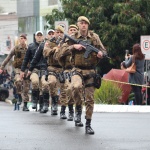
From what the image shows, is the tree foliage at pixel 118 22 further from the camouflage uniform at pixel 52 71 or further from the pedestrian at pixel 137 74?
the camouflage uniform at pixel 52 71

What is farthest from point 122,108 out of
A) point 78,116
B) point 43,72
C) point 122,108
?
point 78,116

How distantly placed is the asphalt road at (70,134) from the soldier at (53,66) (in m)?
1.04

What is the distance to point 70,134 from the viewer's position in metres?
13.0

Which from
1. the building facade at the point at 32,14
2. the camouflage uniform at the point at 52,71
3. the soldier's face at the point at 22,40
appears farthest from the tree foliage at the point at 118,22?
the building facade at the point at 32,14

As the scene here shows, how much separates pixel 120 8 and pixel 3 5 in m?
45.1

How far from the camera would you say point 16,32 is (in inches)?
2692

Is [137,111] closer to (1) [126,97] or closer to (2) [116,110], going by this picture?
(2) [116,110]

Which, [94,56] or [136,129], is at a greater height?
[94,56]

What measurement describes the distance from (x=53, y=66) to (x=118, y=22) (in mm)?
18650

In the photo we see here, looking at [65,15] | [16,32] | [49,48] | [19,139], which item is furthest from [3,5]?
[19,139]

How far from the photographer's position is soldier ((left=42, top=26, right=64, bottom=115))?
17.3 m

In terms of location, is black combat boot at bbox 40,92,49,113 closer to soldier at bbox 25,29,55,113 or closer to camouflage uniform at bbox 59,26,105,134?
soldier at bbox 25,29,55,113

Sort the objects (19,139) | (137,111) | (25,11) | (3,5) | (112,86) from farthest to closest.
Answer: (3,5) < (25,11) < (112,86) < (137,111) < (19,139)

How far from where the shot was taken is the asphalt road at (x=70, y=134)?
1133cm
